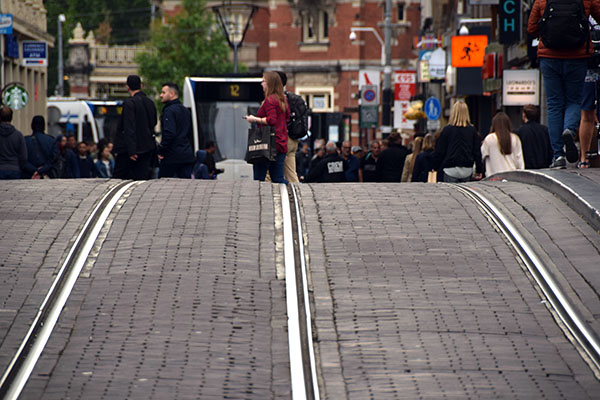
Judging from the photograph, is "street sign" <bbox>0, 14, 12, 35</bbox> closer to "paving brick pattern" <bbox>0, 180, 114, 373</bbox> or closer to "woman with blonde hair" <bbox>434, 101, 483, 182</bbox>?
"woman with blonde hair" <bbox>434, 101, 483, 182</bbox>

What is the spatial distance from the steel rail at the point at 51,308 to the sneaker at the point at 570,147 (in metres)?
4.58

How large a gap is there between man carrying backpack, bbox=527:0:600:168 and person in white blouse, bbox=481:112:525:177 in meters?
1.68

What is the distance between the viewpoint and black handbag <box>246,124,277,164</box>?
45.6ft

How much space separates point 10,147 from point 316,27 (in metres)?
60.5

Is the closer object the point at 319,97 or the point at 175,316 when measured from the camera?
the point at 175,316

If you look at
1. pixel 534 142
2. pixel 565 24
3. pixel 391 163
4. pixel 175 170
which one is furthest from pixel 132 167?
pixel 391 163

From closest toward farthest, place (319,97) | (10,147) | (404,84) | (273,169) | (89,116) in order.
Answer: (273,169)
(10,147)
(404,84)
(89,116)
(319,97)

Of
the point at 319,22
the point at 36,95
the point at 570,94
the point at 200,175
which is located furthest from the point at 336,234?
the point at 319,22

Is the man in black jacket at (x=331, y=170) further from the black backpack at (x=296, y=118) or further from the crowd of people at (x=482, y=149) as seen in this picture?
the black backpack at (x=296, y=118)

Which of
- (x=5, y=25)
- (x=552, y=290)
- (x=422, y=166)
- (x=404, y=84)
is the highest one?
(x=5, y=25)

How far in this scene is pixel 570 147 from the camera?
494 inches

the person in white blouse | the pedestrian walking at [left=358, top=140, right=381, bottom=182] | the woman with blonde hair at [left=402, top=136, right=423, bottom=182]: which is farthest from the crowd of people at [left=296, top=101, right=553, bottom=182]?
the pedestrian walking at [left=358, top=140, right=381, bottom=182]

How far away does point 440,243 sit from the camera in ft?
32.6

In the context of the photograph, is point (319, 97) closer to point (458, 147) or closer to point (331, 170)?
point (331, 170)
